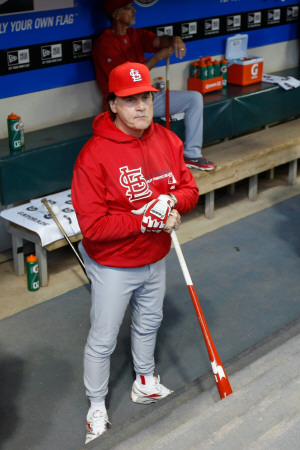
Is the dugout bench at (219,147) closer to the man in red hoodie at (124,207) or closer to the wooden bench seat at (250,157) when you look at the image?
the wooden bench seat at (250,157)

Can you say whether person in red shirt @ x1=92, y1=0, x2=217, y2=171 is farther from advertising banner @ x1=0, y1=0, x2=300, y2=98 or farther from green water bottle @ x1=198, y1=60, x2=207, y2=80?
green water bottle @ x1=198, y1=60, x2=207, y2=80

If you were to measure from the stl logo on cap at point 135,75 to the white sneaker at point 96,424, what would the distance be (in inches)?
61.6

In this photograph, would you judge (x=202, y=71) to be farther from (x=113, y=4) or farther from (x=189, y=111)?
(x=113, y=4)


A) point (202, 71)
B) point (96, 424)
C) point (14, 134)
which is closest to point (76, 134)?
point (14, 134)

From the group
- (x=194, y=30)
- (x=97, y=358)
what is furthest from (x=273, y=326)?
(x=194, y=30)

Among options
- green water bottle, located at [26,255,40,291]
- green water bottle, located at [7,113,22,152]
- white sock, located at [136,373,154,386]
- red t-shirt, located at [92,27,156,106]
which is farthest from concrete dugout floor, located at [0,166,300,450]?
red t-shirt, located at [92,27,156,106]

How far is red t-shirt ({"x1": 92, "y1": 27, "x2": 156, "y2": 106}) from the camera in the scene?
5500 mm

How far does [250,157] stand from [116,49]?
152cm

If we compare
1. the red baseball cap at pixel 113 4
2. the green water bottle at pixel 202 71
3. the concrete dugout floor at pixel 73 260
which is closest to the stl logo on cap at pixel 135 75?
→ the concrete dugout floor at pixel 73 260

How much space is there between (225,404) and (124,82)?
1.37 m

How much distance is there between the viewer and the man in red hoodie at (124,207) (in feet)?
9.65

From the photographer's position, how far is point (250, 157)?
241 inches

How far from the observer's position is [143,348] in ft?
11.5

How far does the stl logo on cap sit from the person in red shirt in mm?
2647
